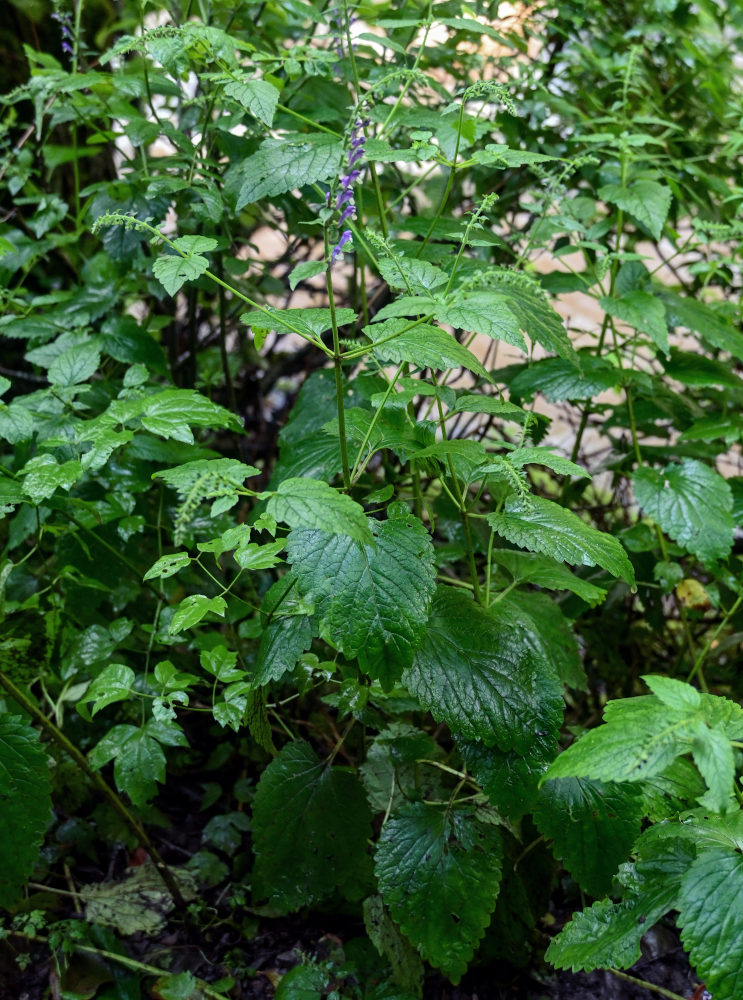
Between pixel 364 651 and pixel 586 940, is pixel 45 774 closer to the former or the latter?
pixel 364 651

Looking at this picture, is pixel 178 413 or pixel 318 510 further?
pixel 178 413

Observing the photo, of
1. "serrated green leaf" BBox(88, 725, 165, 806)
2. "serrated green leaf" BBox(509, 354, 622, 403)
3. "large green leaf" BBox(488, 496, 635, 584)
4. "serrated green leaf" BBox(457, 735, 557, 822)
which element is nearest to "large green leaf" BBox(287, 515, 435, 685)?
"large green leaf" BBox(488, 496, 635, 584)

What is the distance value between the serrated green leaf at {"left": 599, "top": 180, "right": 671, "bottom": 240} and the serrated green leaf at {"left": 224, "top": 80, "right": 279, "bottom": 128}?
712 millimetres

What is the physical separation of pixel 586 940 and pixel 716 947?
0.59ft

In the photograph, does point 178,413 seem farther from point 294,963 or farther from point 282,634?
point 294,963

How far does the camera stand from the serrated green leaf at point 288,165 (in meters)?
1.31

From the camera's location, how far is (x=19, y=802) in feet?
3.90

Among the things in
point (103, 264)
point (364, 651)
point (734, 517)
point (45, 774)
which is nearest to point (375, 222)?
point (103, 264)

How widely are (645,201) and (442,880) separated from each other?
4.25 ft

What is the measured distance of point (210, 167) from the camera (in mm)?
1739

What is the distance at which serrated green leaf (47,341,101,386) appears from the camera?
1486 mm

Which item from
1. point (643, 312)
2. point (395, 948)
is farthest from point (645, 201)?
point (395, 948)

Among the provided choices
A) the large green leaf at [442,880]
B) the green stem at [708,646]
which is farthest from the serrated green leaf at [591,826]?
the green stem at [708,646]

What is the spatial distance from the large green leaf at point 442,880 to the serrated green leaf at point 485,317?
0.71m
